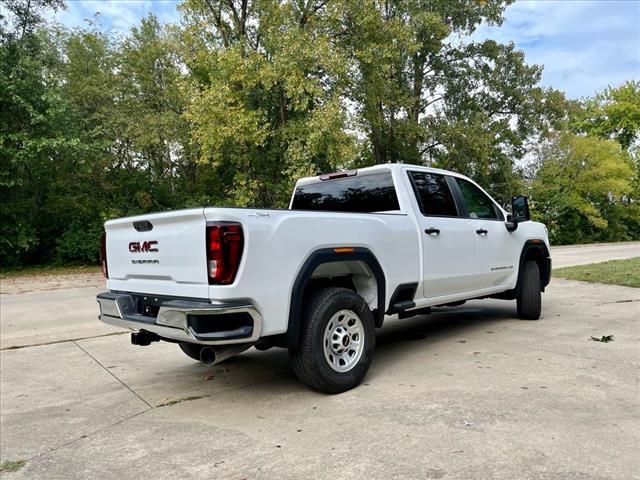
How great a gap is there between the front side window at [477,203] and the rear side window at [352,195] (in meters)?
1.25

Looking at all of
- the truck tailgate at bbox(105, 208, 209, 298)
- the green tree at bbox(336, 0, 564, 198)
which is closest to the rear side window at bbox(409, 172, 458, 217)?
the truck tailgate at bbox(105, 208, 209, 298)

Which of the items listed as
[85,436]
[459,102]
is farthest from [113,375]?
[459,102]

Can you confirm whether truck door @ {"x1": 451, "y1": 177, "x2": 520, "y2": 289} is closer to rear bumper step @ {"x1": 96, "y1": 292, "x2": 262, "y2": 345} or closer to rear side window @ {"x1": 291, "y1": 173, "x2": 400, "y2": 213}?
rear side window @ {"x1": 291, "y1": 173, "x2": 400, "y2": 213}

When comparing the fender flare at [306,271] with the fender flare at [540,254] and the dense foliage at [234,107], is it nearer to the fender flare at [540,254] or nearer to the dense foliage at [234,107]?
the fender flare at [540,254]

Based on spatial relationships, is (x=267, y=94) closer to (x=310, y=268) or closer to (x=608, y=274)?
(x=608, y=274)

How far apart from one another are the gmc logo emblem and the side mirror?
4459 millimetres

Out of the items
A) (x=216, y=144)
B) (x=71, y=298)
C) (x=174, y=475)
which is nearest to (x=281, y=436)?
(x=174, y=475)

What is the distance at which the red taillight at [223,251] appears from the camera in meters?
3.51

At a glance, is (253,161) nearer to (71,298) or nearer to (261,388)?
(71,298)

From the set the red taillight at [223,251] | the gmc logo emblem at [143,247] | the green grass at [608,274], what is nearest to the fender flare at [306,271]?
the red taillight at [223,251]

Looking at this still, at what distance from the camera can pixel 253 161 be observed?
1945 centimetres

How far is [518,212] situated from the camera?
655 centimetres

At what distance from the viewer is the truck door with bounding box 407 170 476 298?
17.2 ft

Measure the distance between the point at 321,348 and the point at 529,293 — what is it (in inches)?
158
